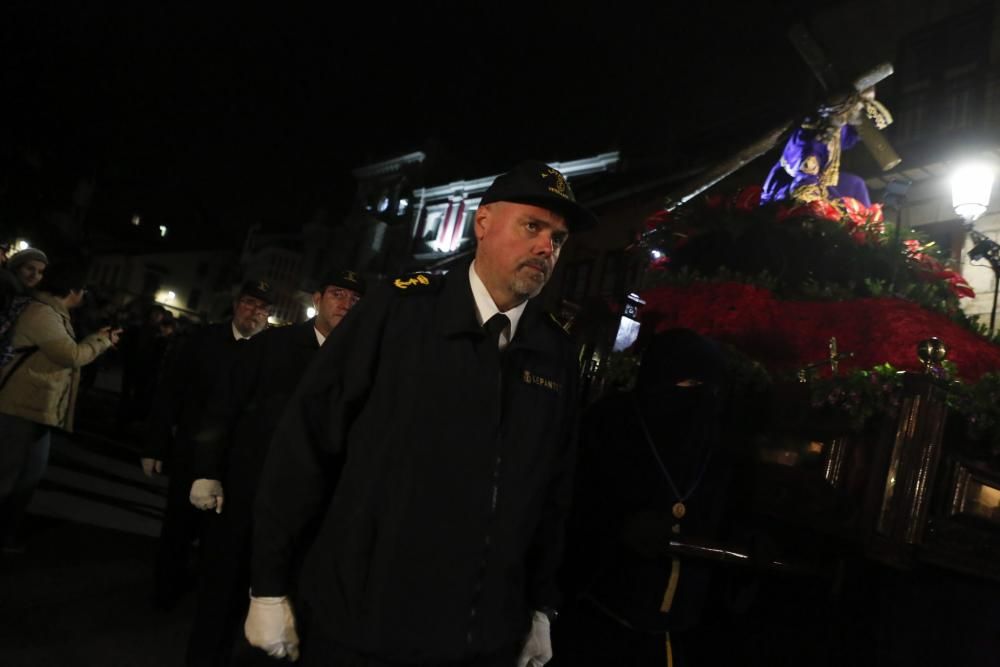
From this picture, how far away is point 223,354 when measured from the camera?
518 centimetres

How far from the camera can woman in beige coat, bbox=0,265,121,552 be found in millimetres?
4691

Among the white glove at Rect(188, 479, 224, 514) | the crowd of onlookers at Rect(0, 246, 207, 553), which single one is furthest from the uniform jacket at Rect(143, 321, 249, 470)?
the white glove at Rect(188, 479, 224, 514)

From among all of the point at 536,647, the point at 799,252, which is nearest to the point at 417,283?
the point at 536,647

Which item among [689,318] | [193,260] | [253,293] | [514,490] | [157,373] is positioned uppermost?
[193,260]

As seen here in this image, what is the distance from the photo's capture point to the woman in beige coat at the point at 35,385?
4691 mm

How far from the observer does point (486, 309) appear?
2217mm

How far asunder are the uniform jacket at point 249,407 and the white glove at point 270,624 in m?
2.04

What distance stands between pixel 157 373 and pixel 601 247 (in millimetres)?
13259

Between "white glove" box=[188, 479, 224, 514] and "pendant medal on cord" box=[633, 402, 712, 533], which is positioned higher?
"pendant medal on cord" box=[633, 402, 712, 533]

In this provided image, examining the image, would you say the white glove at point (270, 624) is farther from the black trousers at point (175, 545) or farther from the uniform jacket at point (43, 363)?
the uniform jacket at point (43, 363)

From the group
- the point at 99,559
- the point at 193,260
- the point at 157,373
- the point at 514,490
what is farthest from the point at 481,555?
the point at 193,260

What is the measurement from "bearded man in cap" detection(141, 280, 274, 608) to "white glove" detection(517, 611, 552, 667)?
338cm

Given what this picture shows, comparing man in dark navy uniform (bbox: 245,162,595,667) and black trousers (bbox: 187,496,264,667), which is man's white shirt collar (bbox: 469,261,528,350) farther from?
black trousers (bbox: 187,496,264,667)

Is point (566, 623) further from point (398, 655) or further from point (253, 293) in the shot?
point (253, 293)
